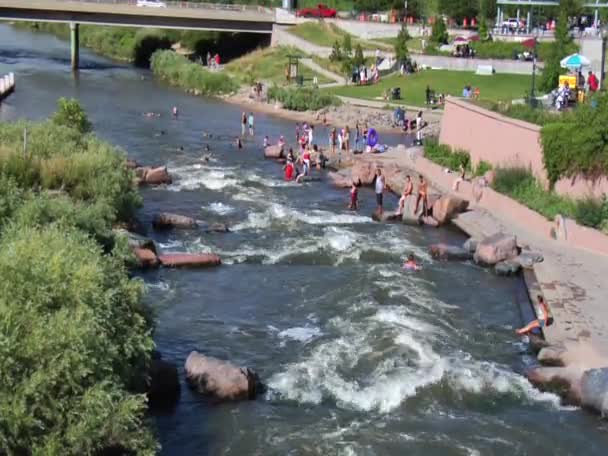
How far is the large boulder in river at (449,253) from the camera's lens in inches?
1341

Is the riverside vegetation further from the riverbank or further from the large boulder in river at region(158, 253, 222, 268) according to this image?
the large boulder in river at region(158, 253, 222, 268)

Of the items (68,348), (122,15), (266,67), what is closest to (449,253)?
(68,348)

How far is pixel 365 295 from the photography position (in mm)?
29406

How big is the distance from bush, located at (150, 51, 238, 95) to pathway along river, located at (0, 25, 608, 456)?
34339 mm

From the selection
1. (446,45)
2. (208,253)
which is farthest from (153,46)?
(208,253)

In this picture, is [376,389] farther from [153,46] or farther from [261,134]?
[153,46]

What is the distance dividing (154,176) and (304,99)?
27.6 m

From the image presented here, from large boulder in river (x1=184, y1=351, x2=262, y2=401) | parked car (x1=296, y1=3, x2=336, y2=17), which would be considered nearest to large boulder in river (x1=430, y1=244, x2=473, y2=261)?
large boulder in river (x1=184, y1=351, x2=262, y2=401)

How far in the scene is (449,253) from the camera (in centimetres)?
3412

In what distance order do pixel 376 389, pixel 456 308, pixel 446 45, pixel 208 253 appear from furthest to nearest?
1. pixel 446 45
2. pixel 208 253
3. pixel 456 308
4. pixel 376 389

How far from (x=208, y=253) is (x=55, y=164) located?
587cm

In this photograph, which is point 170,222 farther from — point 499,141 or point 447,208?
point 499,141

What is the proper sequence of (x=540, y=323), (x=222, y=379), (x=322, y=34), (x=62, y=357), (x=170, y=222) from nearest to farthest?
(x=62, y=357) → (x=222, y=379) → (x=540, y=323) → (x=170, y=222) → (x=322, y=34)

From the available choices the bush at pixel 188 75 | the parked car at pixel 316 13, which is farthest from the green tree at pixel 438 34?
the bush at pixel 188 75
